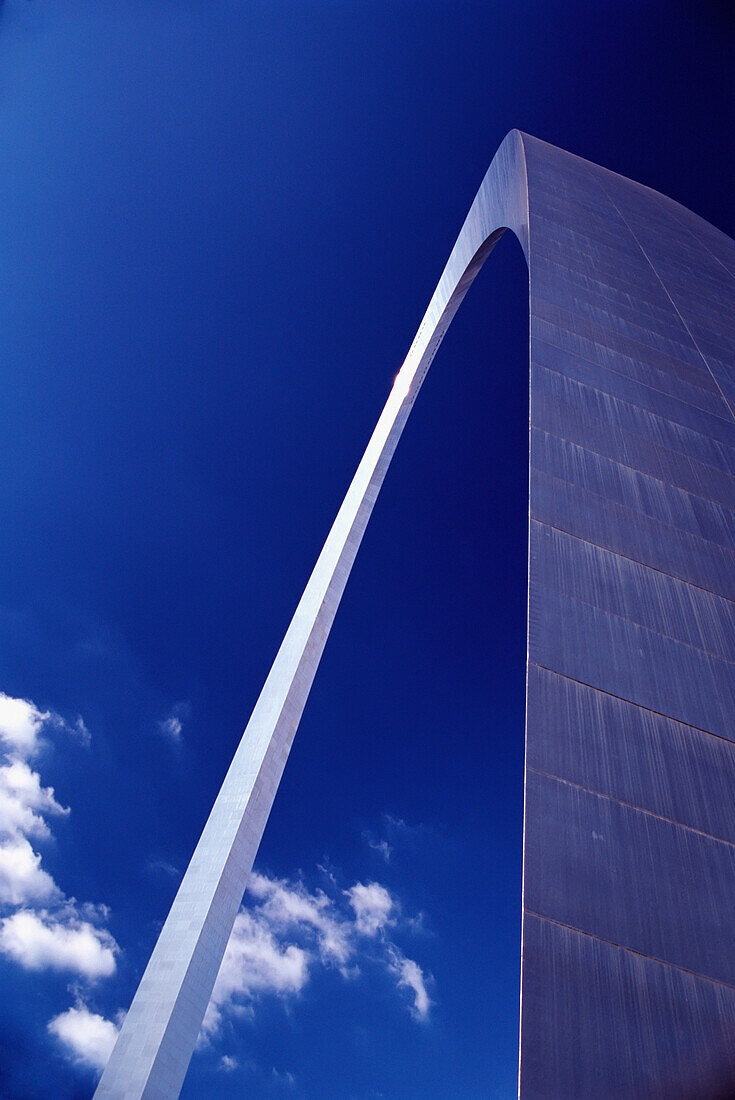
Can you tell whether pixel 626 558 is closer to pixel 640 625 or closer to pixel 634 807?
pixel 640 625

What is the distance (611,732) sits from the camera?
5.12 metres

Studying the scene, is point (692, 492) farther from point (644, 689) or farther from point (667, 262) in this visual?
point (667, 262)

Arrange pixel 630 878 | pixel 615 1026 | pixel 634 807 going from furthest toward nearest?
pixel 634 807
pixel 630 878
pixel 615 1026

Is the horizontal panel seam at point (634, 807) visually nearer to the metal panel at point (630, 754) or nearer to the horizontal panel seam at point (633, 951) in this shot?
the metal panel at point (630, 754)

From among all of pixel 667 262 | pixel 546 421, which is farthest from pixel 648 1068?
pixel 667 262

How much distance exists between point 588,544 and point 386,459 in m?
14.4

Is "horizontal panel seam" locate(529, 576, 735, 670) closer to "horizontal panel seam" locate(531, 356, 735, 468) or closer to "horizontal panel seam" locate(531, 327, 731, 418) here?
"horizontal panel seam" locate(531, 356, 735, 468)

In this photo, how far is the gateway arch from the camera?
3.81 meters

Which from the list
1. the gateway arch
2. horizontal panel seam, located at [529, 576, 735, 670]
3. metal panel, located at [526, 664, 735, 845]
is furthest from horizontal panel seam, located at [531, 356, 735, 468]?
metal panel, located at [526, 664, 735, 845]

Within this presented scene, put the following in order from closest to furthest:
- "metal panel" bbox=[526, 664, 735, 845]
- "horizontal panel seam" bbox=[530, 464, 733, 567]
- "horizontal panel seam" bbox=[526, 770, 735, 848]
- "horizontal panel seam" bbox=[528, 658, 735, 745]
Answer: "horizontal panel seam" bbox=[526, 770, 735, 848], "metal panel" bbox=[526, 664, 735, 845], "horizontal panel seam" bbox=[528, 658, 735, 745], "horizontal panel seam" bbox=[530, 464, 733, 567]

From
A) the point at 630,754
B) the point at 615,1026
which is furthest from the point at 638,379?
the point at 615,1026

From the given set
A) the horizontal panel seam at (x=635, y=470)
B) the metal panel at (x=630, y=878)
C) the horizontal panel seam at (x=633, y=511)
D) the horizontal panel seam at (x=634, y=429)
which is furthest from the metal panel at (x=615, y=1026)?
the horizontal panel seam at (x=634, y=429)

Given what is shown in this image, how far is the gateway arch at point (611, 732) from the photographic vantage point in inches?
150

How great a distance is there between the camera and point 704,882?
4539 mm
